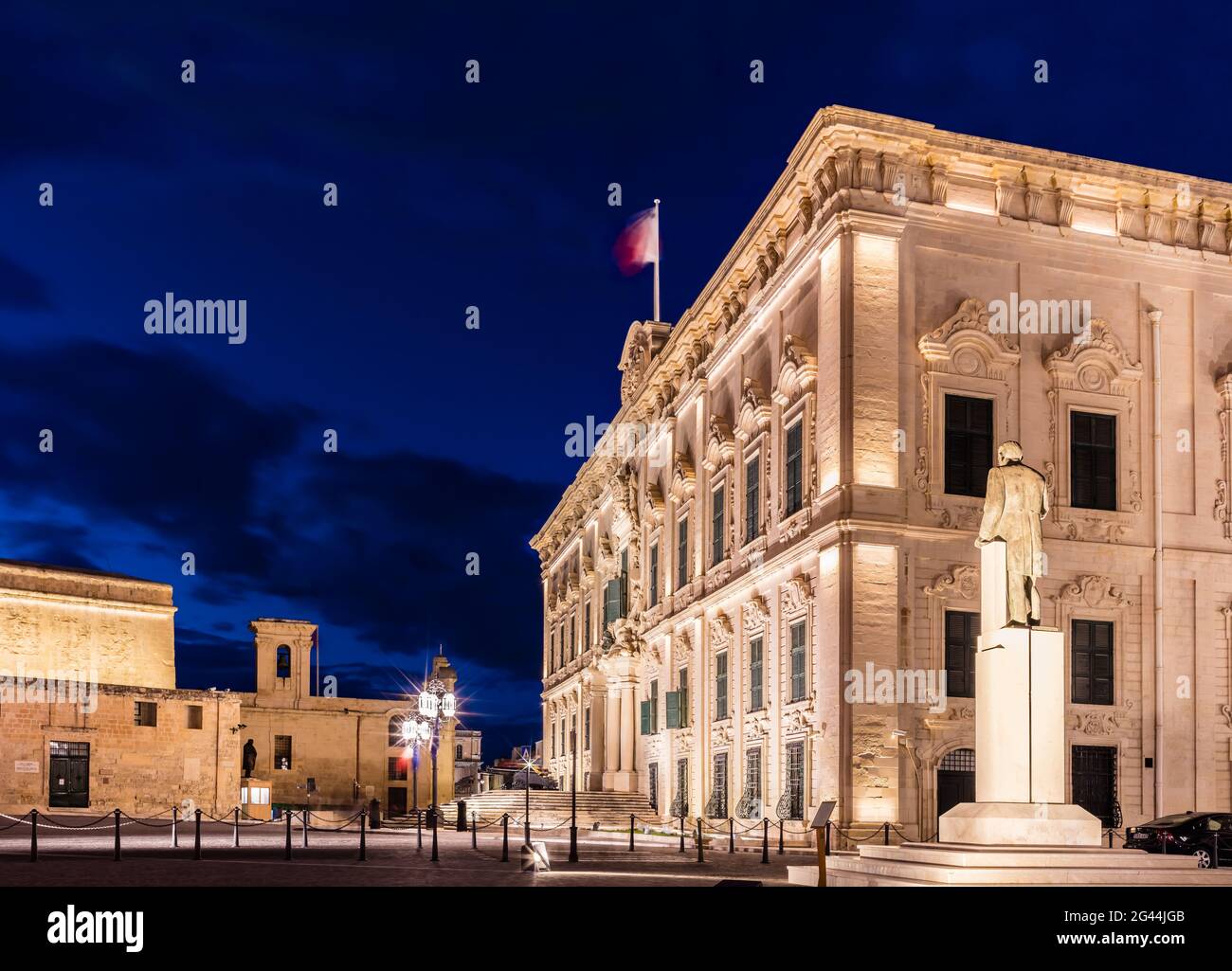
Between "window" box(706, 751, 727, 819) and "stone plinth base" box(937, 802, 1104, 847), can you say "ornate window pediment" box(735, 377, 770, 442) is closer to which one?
"window" box(706, 751, 727, 819)

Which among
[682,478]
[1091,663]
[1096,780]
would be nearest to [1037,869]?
[1096,780]

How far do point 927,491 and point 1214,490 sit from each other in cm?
772

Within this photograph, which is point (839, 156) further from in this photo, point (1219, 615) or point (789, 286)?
point (1219, 615)

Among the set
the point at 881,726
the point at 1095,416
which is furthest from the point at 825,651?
the point at 1095,416

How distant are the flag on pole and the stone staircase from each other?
18.6 meters

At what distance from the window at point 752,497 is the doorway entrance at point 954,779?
→ 356 inches

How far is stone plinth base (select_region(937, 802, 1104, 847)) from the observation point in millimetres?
17141

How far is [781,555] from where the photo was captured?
115 feet

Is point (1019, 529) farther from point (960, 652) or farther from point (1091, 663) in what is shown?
point (1091, 663)

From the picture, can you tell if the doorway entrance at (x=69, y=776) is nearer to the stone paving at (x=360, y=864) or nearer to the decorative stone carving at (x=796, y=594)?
the stone paving at (x=360, y=864)

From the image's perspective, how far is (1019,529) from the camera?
18.4 metres

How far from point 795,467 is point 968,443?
4.60 meters

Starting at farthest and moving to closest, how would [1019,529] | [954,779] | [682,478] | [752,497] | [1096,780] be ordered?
[682,478] < [752,497] < [1096,780] < [954,779] < [1019,529]
